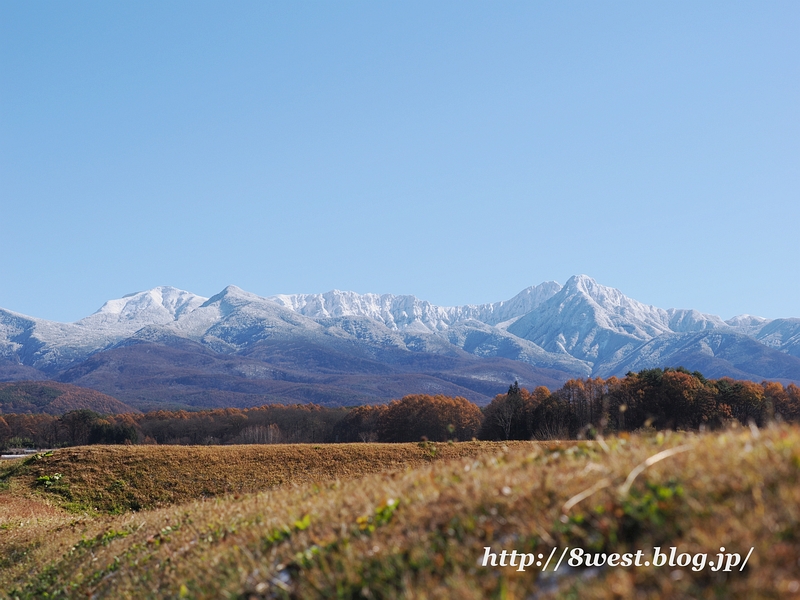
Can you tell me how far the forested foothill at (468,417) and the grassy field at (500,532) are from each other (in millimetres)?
29825

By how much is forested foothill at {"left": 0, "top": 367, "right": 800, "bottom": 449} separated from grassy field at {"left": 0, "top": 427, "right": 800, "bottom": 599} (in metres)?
29.8

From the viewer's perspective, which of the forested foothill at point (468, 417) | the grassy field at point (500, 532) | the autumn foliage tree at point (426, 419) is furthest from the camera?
the autumn foliage tree at point (426, 419)

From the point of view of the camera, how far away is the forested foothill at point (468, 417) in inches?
2965

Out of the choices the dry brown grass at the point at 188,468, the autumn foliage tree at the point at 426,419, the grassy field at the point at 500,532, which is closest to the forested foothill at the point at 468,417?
the autumn foliage tree at the point at 426,419

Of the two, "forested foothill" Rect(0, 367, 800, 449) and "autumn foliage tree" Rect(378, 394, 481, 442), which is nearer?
"forested foothill" Rect(0, 367, 800, 449)

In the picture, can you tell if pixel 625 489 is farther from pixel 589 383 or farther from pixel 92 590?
pixel 589 383

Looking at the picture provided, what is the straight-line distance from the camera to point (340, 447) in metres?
44.9

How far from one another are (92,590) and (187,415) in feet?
511

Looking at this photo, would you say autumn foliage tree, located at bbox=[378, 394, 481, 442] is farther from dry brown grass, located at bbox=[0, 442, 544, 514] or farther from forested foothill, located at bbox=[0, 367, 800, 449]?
dry brown grass, located at bbox=[0, 442, 544, 514]

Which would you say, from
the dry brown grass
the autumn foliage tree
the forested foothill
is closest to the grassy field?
the dry brown grass

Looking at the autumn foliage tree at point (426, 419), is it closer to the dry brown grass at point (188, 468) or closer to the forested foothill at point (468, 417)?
the forested foothill at point (468, 417)

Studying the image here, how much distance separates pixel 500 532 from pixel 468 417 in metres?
110

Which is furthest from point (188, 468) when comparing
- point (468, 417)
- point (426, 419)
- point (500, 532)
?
point (468, 417)

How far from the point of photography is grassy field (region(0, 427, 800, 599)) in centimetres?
509
